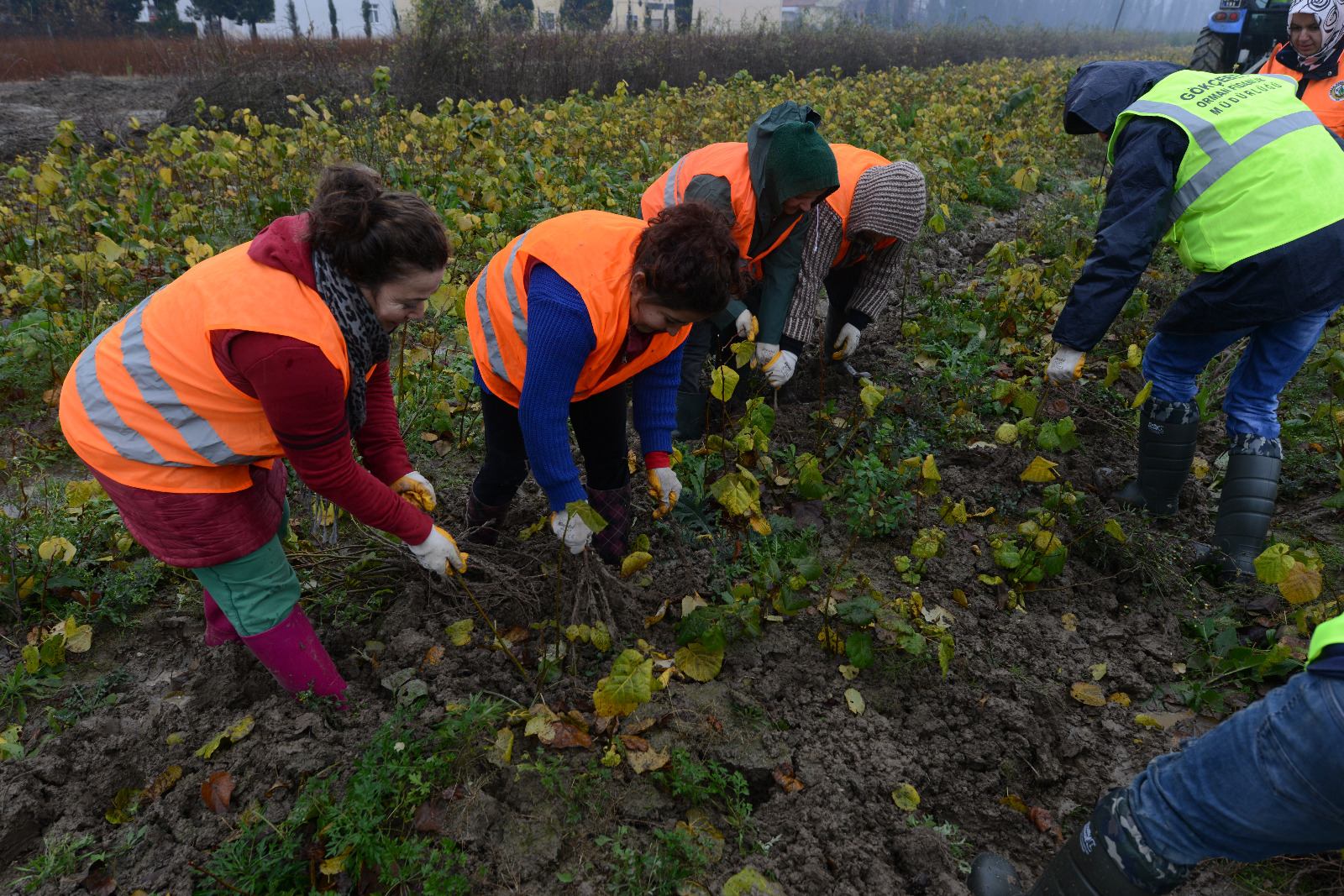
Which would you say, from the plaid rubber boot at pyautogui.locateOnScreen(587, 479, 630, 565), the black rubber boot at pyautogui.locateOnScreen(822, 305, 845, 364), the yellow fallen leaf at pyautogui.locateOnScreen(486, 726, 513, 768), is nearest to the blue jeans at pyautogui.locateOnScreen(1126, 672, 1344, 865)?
the yellow fallen leaf at pyautogui.locateOnScreen(486, 726, 513, 768)

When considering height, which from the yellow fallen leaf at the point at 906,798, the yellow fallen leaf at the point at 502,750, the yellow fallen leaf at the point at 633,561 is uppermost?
the yellow fallen leaf at the point at 633,561

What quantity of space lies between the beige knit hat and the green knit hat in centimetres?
43

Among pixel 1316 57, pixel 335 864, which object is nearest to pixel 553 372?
pixel 335 864

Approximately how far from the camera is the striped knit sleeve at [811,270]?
273 centimetres

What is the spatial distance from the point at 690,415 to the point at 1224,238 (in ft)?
5.89

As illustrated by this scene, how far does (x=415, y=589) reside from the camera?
6.99 feet

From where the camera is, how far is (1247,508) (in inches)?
89.2

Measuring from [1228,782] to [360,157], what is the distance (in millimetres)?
6182

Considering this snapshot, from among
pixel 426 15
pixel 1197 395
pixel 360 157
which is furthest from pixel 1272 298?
pixel 426 15

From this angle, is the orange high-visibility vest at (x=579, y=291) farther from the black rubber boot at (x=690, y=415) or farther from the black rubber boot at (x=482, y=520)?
the black rubber boot at (x=690, y=415)

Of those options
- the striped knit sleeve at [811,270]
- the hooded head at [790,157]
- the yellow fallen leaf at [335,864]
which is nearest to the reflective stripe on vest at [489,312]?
the hooded head at [790,157]

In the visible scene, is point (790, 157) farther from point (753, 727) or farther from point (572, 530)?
point (753, 727)

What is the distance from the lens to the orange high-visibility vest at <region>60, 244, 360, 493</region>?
1.26 metres

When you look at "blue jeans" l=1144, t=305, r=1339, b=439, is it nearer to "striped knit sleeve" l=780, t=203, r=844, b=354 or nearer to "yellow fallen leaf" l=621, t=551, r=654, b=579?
"striped knit sleeve" l=780, t=203, r=844, b=354
